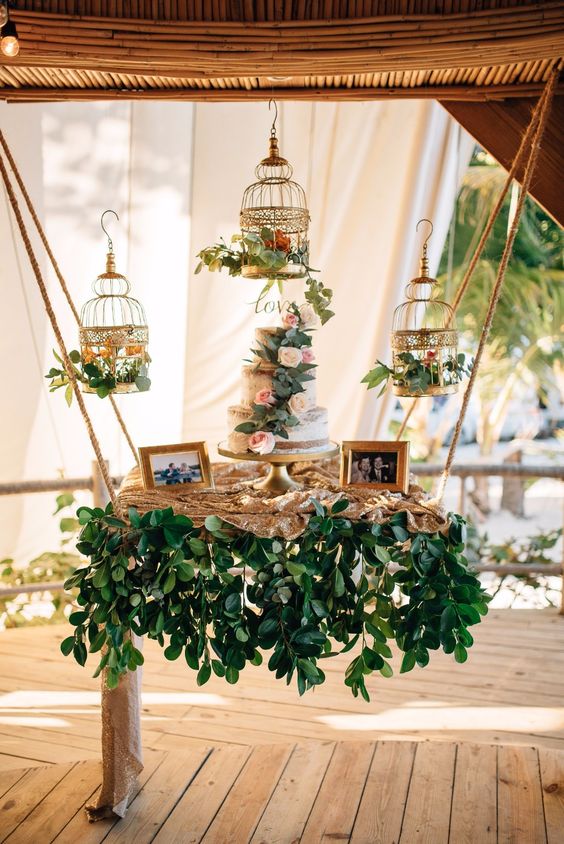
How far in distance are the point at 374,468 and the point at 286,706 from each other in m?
0.96

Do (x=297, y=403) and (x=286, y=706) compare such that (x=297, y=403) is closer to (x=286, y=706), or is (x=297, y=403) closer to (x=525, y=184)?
(x=525, y=184)

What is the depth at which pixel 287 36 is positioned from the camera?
1.71 metres

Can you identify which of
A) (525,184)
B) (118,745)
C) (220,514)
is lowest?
(118,745)

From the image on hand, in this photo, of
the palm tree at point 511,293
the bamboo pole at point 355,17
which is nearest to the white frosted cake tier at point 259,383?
the bamboo pole at point 355,17

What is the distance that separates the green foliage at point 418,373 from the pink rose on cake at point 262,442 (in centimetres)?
27

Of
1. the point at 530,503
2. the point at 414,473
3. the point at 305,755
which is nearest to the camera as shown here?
the point at 305,755

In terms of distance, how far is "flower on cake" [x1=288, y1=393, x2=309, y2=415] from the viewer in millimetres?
2074

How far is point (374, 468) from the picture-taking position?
2115 millimetres

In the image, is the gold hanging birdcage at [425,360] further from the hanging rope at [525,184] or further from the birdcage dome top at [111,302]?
the birdcage dome top at [111,302]

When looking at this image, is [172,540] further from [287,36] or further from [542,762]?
[542,762]

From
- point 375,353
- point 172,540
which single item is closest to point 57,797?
point 172,540

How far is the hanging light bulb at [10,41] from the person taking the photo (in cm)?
164

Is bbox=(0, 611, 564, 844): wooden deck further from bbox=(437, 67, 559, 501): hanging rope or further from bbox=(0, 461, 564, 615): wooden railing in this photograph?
bbox=(437, 67, 559, 501): hanging rope

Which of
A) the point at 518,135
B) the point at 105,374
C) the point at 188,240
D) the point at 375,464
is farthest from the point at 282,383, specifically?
the point at 188,240
